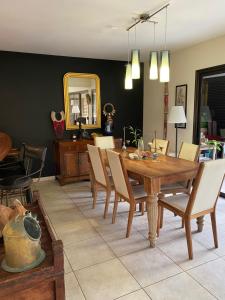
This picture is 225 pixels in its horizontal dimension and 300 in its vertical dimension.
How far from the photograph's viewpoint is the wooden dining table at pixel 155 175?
2.28 m

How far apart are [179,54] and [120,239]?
3527 mm

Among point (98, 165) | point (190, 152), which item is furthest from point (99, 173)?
point (190, 152)

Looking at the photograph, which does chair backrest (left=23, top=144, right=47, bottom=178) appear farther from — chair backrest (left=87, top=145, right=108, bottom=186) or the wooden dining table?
the wooden dining table

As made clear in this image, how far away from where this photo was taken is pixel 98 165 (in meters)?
3.09

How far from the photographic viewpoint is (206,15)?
8.93ft

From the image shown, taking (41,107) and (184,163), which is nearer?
(184,163)

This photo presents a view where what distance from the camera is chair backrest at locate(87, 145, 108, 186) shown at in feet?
9.77

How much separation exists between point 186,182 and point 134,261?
1263 mm

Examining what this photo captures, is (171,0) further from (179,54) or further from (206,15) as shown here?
(179,54)

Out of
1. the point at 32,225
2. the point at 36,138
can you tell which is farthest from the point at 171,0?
the point at 36,138

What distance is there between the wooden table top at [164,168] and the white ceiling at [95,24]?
1.75m

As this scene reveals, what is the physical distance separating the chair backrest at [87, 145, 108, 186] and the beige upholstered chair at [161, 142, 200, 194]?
78 centimetres

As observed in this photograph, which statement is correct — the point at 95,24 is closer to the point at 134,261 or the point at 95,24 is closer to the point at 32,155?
the point at 32,155

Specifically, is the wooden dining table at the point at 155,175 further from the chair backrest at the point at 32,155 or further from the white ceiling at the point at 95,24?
the white ceiling at the point at 95,24
